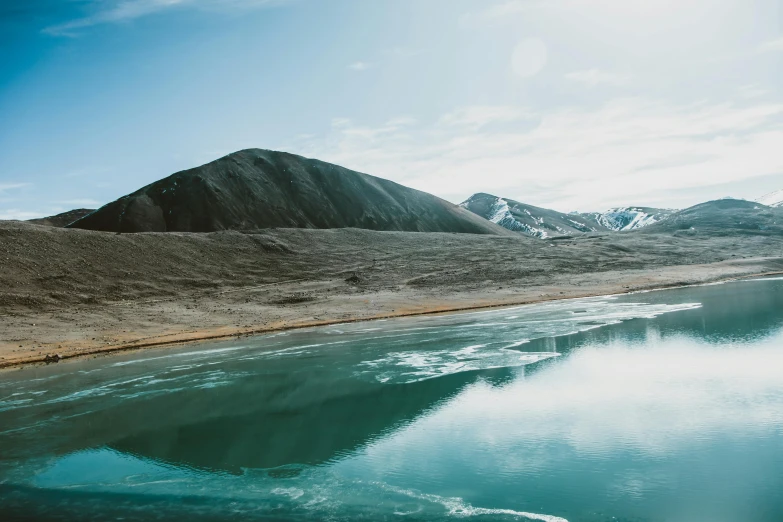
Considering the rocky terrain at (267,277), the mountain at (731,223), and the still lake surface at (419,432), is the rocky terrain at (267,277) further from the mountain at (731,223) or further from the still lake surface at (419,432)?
the mountain at (731,223)

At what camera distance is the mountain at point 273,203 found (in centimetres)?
12662

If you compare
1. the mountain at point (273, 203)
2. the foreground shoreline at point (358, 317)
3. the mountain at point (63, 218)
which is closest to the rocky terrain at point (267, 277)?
the foreground shoreline at point (358, 317)

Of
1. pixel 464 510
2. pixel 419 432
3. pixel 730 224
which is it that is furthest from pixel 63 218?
pixel 730 224

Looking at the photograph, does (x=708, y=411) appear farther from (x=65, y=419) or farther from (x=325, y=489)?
(x=65, y=419)

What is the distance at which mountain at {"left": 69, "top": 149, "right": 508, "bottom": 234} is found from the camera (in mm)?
126625

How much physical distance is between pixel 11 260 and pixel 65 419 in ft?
177

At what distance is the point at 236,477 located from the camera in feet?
56.5

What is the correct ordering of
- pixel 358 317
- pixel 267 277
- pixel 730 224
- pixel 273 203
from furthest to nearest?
1. pixel 730 224
2. pixel 273 203
3. pixel 267 277
4. pixel 358 317

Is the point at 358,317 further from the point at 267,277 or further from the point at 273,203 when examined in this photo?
the point at 273,203

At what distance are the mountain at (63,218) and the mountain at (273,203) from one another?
1129 inches

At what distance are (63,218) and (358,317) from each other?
461 feet

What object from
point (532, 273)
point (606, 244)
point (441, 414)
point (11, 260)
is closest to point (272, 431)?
point (441, 414)

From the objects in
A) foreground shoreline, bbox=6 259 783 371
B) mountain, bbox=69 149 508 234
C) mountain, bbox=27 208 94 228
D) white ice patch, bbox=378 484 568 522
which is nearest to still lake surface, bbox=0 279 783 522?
white ice patch, bbox=378 484 568 522

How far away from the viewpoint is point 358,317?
5862 centimetres
